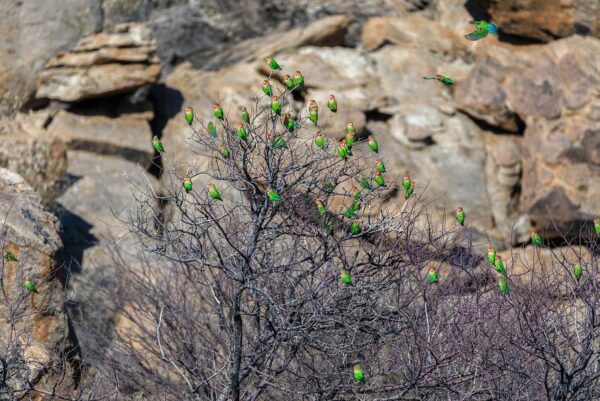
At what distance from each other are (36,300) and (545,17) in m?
12.0

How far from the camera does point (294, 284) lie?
12.5 metres

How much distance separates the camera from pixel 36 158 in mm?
19297

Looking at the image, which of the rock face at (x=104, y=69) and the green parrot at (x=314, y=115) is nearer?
the green parrot at (x=314, y=115)

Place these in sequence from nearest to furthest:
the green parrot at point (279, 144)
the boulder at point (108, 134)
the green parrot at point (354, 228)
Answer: the green parrot at point (279, 144)
the green parrot at point (354, 228)
the boulder at point (108, 134)

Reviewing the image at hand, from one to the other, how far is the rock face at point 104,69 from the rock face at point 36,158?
2975 mm

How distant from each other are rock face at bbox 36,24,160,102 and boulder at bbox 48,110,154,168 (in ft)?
1.35

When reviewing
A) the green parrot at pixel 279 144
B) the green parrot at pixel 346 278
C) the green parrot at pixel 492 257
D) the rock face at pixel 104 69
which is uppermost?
the green parrot at pixel 279 144

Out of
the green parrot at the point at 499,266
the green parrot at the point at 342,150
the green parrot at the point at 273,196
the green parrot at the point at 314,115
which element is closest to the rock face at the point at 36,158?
the green parrot at the point at 314,115

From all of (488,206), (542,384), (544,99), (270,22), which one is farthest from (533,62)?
(542,384)

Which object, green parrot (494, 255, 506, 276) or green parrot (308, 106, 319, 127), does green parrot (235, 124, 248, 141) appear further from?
green parrot (494, 255, 506, 276)

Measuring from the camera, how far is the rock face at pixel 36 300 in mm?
13852

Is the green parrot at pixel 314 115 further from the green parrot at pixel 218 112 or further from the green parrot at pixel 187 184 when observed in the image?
the green parrot at pixel 187 184

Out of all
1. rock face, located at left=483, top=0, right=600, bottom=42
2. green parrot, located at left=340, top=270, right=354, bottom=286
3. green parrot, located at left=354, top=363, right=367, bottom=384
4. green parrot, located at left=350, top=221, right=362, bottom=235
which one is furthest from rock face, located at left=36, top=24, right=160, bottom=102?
green parrot, located at left=354, top=363, right=367, bottom=384

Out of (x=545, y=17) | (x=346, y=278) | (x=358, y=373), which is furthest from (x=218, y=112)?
(x=545, y=17)
